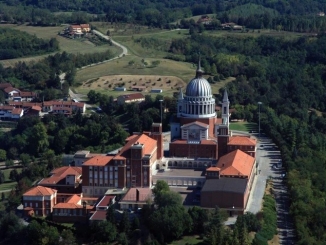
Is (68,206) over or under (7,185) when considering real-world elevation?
over

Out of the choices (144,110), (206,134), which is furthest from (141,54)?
(206,134)

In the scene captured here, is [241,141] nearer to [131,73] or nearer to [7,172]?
[7,172]

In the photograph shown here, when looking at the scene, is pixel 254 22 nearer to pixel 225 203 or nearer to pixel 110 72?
pixel 110 72

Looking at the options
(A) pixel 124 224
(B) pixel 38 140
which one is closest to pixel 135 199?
(A) pixel 124 224

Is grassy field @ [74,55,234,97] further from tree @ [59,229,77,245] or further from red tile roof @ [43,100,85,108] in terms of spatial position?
tree @ [59,229,77,245]

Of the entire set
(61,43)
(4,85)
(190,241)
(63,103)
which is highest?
(190,241)

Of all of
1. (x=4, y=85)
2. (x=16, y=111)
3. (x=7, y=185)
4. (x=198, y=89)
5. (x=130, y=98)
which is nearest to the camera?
(x=198, y=89)

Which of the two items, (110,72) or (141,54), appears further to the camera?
(141,54)

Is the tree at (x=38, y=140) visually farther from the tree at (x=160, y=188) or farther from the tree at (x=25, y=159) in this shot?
the tree at (x=160, y=188)
